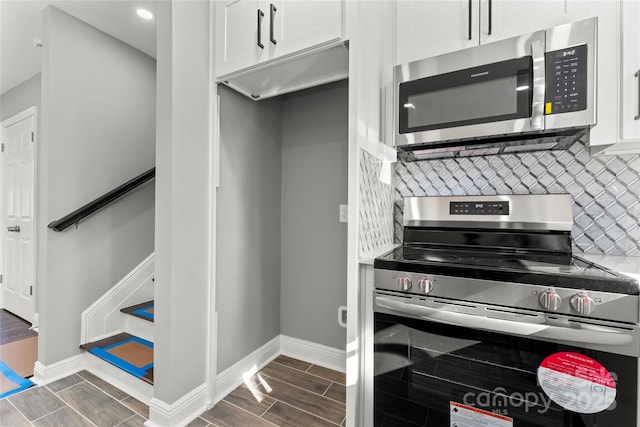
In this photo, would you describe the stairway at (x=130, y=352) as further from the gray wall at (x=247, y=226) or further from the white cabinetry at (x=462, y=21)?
the white cabinetry at (x=462, y=21)

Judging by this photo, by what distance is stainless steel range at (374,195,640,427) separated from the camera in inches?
34.2

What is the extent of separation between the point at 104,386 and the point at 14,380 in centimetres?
64

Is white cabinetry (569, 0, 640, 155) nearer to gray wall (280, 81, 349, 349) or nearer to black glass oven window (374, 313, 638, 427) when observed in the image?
black glass oven window (374, 313, 638, 427)

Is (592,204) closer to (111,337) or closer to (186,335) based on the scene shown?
(186,335)

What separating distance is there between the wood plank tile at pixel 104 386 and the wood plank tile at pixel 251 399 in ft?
2.10

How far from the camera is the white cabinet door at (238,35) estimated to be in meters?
1.48

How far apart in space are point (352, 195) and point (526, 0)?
3.72 feet

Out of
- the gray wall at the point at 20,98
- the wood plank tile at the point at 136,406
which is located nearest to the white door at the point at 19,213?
the gray wall at the point at 20,98

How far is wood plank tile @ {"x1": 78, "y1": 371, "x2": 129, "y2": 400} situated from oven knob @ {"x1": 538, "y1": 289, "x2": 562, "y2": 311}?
2205 mm

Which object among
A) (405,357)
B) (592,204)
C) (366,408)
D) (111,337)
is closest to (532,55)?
(592,204)

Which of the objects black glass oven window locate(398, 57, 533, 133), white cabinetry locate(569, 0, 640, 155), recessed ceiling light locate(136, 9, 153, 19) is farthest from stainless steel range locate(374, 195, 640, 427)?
recessed ceiling light locate(136, 9, 153, 19)

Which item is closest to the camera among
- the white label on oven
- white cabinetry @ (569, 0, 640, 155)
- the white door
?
the white label on oven

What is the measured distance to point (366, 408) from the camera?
1.27 m

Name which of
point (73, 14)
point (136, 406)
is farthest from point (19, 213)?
point (136, 406)
